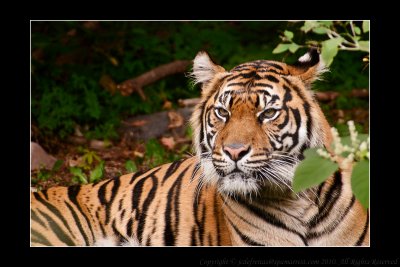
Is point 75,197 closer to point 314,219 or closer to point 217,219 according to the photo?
point 217,219

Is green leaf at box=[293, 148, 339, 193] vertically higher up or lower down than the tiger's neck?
higher up

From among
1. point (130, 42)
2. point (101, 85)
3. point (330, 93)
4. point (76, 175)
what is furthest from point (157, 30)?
point (76, 175)

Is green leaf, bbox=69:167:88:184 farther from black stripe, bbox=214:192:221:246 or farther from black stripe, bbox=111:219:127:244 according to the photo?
black stripe, bbox=214:192:221:246

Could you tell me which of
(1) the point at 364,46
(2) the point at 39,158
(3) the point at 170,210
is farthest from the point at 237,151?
(2) the point at 39,158

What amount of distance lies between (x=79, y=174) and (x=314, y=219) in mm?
2444

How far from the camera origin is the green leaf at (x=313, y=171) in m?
2.06

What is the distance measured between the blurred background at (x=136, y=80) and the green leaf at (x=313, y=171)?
14.6 ft

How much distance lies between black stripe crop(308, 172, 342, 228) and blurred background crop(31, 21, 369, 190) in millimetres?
2733

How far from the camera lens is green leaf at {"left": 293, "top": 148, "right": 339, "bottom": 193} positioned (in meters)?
2.06

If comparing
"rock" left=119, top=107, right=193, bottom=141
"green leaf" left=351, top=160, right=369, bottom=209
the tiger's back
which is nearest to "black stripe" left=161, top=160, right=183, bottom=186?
the tiger's back

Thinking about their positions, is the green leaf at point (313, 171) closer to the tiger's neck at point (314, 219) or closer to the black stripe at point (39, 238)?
the tiger's neck at point (314, 219)

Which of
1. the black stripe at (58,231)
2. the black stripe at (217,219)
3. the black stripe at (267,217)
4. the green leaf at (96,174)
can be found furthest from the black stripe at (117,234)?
the green leaf at (96,174)

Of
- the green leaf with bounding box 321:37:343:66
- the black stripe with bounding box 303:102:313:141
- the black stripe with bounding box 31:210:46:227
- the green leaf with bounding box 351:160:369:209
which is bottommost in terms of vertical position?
the black stripe with bounding box 31:210:46:227

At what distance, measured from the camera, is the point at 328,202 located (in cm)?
385
